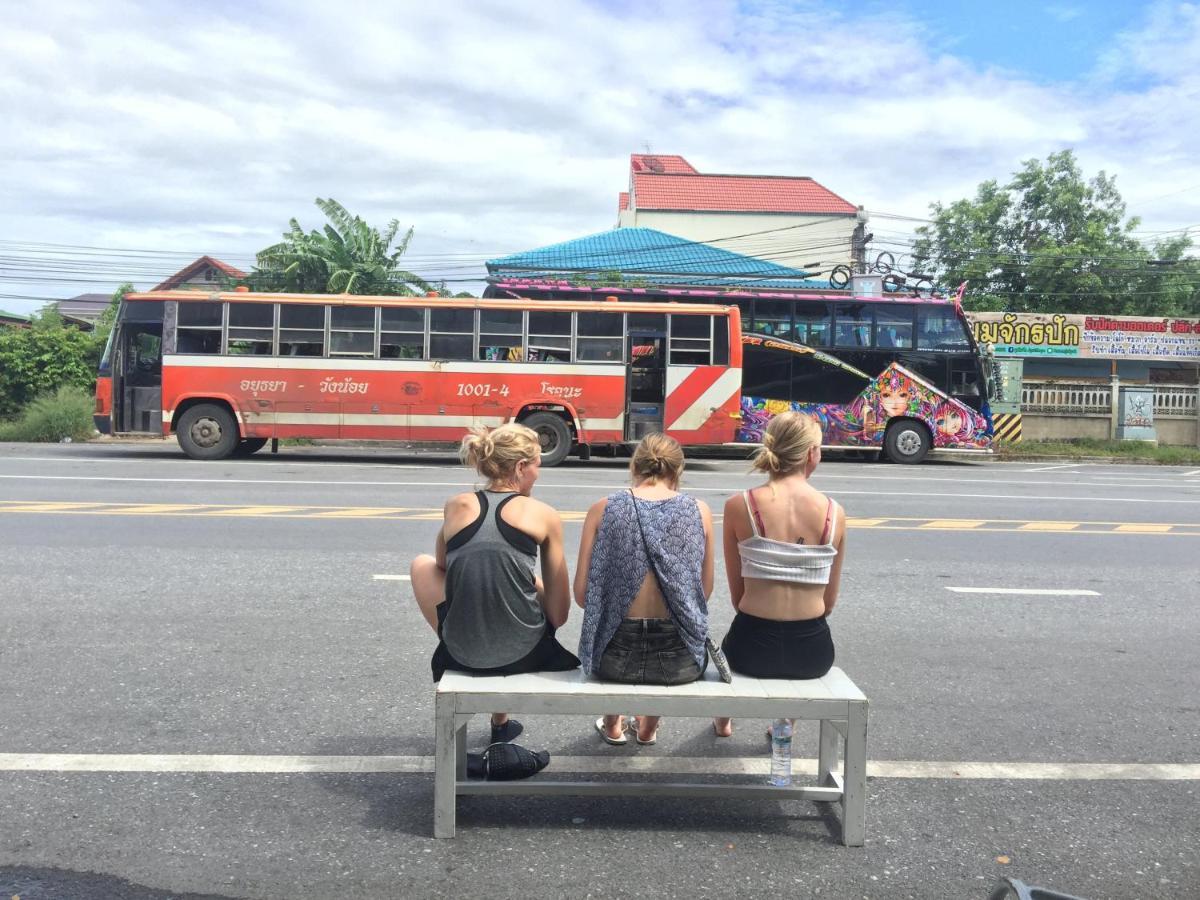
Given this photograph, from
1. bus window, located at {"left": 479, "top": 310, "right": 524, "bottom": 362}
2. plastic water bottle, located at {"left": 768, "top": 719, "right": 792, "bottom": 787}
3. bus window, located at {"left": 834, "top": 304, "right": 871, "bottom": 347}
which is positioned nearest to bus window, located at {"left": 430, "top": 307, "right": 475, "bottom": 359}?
bus window, located at {"left": 479, "top": 310, "right": 524, "bottom": 362}

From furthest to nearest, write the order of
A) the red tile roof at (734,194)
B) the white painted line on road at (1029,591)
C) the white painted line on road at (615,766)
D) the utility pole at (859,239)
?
the red tile roof at (734,194) < the utility pole at (859,239) < the white painted line on road at (1029,591) < the white painted line on road at (615,766)

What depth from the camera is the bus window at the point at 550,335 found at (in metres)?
18.4

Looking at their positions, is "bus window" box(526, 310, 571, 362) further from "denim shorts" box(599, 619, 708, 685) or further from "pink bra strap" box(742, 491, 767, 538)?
"denim shorts" box(599, 619, 708, 685)

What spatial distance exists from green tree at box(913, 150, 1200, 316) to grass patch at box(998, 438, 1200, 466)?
665 inches

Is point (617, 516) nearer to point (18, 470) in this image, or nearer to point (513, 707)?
point (513, 707)

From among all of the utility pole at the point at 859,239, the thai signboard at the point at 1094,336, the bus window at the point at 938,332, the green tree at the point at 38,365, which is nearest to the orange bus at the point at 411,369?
the bus window at the point at 938,332

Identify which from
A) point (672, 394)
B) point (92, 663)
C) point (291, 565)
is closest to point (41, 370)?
point (672, 394)

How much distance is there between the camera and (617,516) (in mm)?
3906

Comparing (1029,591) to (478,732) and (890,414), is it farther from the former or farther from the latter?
(890,414)

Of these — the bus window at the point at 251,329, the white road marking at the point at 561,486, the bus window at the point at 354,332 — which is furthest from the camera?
the bus window at the point at 354,332

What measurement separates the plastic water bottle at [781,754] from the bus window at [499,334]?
14.7m

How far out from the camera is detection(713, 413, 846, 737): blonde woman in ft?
13.0

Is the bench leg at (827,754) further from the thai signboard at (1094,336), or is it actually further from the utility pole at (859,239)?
the utility pole at (859,239)

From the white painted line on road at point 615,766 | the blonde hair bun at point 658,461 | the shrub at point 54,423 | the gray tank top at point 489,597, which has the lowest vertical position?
the white painted line on road at point 615,766
